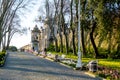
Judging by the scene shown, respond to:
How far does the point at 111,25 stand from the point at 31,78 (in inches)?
847

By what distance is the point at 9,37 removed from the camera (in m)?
87.2

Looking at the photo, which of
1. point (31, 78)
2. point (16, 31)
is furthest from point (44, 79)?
point (16, 31)

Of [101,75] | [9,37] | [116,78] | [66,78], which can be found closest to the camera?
[116,78]

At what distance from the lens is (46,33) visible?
131 meters

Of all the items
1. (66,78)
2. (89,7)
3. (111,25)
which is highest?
(89,7)

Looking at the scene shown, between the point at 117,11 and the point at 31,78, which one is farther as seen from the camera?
the point at 117,11

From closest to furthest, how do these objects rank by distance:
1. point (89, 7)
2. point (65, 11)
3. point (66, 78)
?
point (66, 78), point (89, 7), point (65, 11)

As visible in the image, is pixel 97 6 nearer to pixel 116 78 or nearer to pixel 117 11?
pixel 117 11

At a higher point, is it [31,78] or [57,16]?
[57,16]

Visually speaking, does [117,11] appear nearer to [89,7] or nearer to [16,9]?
[89,7]

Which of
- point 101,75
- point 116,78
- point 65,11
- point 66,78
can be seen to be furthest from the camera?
point 65,11

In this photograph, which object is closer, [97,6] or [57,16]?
[97,6]

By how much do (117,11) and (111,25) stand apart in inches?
75.3

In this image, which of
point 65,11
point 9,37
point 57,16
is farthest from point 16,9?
point 9,37
